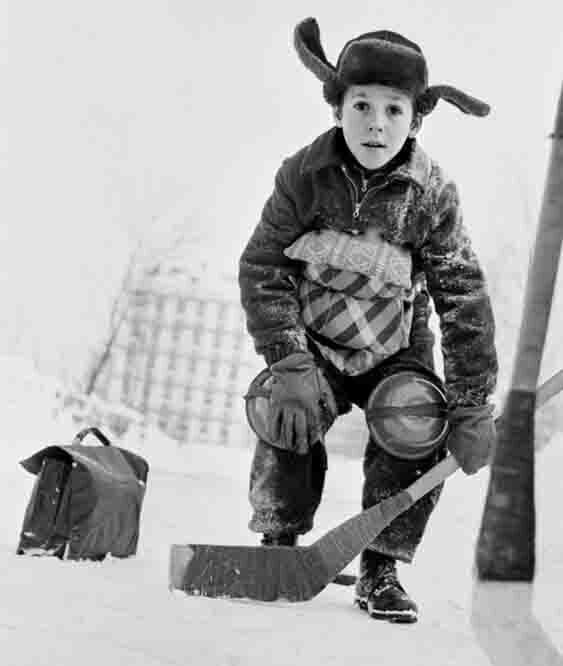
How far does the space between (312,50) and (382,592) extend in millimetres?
818

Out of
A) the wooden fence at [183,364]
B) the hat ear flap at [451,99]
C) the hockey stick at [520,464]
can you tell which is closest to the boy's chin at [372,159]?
the hat ear flap at [451,99]

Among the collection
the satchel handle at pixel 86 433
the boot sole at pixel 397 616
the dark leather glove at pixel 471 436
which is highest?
the dark leather glove at pixel 471 436

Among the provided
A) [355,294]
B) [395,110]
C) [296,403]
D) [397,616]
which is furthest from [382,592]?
[395,110]

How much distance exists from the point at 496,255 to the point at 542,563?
11.9 ft

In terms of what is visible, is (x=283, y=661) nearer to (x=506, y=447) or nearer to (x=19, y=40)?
(x=506, y=447)

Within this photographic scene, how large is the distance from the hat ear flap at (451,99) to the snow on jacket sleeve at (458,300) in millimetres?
113

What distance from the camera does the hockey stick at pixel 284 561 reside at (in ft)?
4.59

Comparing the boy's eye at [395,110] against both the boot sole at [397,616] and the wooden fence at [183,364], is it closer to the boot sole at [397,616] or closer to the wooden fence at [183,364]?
the boot sole at [397,616]

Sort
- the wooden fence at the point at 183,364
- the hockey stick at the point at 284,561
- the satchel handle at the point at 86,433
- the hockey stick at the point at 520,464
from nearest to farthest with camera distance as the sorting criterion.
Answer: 1. the hockey stick at the point at 520,464
2. the hockey stick at the point at 284,561
3. the satchel handle at the point at 86,433
4. the wooden fence at the point at 183,364

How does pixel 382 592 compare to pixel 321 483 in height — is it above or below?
below

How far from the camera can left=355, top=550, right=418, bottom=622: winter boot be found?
1460mm

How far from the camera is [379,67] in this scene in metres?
1.53

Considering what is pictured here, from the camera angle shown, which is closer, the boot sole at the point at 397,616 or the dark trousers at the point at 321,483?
the boot sole at the point at 397,616

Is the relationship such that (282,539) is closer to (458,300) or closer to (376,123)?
(458,300)
